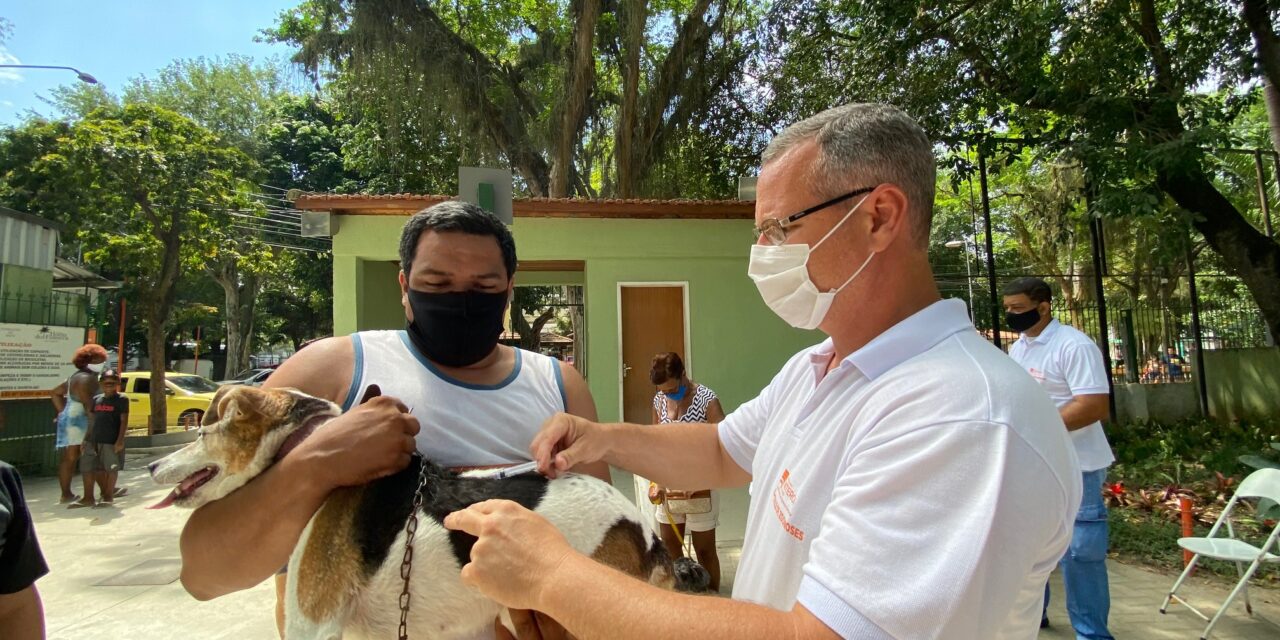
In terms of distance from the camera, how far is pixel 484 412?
1604mm

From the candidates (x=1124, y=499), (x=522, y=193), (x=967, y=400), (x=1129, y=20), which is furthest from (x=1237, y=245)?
(x=522, y=193)

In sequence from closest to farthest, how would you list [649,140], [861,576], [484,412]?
[861,576]
[484,412]
[649,140]

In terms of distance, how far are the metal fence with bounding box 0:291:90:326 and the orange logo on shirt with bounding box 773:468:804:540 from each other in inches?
469

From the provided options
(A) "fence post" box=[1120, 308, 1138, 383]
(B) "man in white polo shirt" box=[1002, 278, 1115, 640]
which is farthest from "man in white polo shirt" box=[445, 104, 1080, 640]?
(A) "fence post" box=[1120, 308, 1138, 383]

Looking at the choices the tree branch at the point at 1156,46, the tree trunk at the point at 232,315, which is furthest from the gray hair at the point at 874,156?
the tree trunk at the point at 232,315

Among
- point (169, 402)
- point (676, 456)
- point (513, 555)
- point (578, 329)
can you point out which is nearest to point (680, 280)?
point (578, 329)

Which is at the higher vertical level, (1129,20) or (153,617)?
(1129,20)

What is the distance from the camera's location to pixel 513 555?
1.08 m

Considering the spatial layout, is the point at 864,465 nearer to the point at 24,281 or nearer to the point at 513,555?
the point at 513,555

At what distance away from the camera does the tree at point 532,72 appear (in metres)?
12.7

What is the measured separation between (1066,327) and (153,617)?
6.26 metres

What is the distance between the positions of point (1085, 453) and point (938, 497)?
11.3ft

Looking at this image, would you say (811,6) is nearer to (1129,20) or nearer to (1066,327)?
(1129,20)

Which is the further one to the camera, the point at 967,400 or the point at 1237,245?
the point at 1237,245
